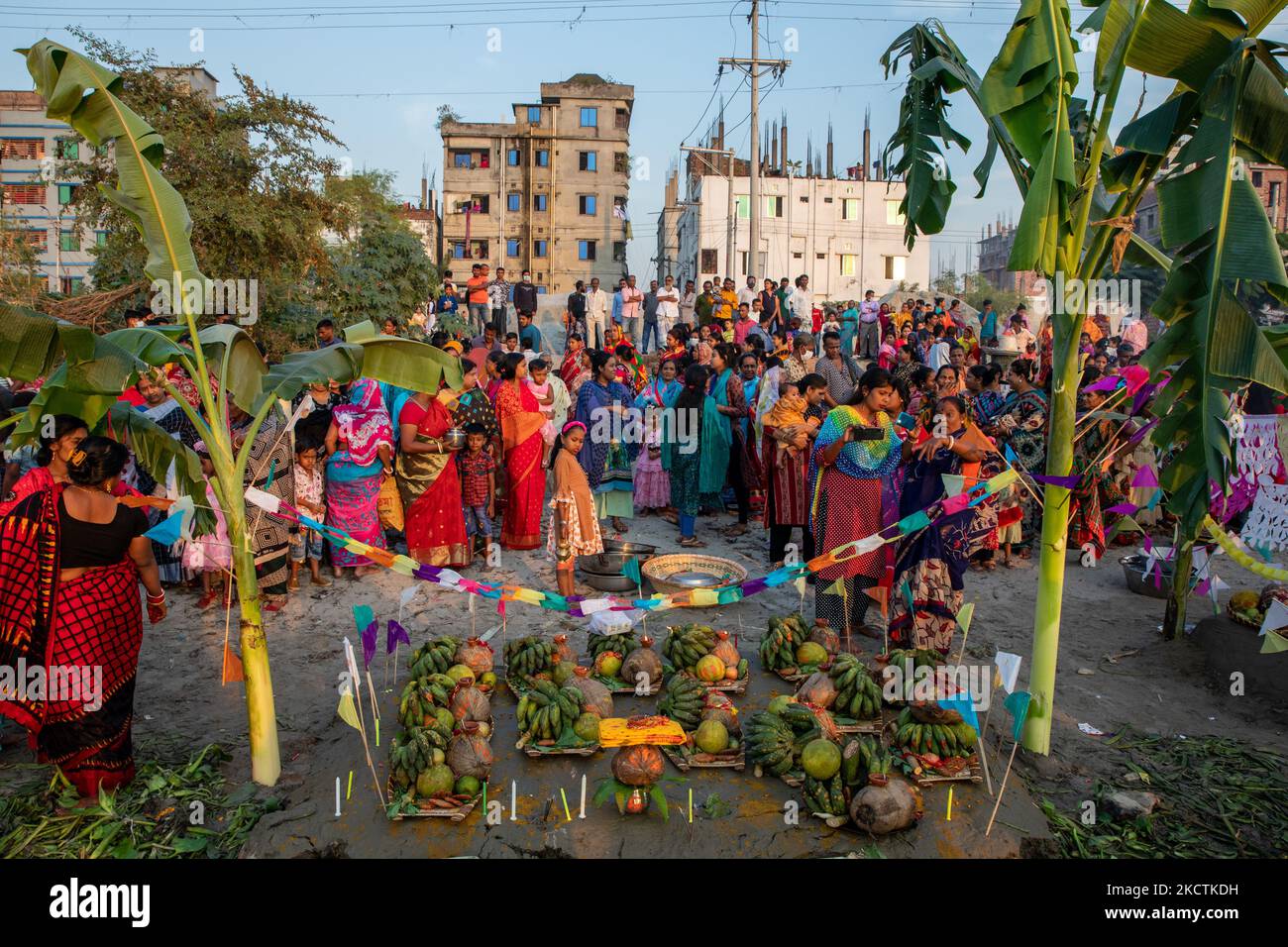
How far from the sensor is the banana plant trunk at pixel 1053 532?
4.93m

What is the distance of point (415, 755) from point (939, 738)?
115 inches

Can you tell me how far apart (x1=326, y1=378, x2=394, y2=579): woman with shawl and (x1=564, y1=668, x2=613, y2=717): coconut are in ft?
12.9

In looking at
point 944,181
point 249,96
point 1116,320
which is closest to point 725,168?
point 1116,320

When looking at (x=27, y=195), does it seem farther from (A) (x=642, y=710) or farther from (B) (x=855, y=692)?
(B) (x=855, y=692)

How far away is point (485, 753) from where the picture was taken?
452 cm

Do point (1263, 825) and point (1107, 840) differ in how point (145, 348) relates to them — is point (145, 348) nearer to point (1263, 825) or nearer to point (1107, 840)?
point (1107, 840)

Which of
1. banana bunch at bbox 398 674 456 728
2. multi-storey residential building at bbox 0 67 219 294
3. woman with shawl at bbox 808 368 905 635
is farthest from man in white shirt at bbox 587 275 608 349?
multi-storey residential building at bbox 0 67 219 294

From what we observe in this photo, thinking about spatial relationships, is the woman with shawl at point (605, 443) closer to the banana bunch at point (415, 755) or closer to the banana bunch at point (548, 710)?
the banana bunch at point (548, 710)

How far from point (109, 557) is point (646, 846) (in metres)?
3.43

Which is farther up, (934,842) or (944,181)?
(944,181)

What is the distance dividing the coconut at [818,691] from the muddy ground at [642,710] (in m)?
0.45

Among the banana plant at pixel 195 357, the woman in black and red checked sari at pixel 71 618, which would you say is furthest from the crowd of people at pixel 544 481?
the banana plant at pixel 195 357

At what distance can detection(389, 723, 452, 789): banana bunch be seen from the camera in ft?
14.6

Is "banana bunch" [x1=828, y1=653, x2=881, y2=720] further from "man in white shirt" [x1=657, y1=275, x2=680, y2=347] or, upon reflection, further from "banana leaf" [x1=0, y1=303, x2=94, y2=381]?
"man in white shirt" [x1=657, y1=275, x2=680, y2=347]
